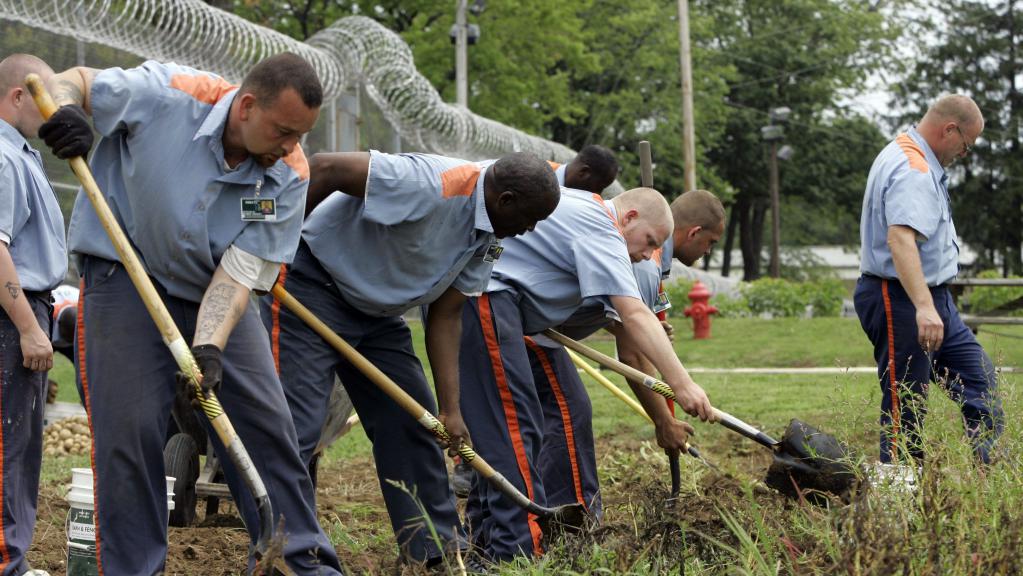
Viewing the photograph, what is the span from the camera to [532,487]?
4848 mm

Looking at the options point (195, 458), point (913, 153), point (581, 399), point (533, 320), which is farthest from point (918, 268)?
point (195, 458)

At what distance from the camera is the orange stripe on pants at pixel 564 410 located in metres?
5.47

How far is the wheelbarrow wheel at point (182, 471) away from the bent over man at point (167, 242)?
1894 mm

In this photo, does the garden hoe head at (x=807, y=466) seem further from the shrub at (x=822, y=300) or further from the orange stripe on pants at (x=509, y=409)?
the shrub at (x=822, y=300)

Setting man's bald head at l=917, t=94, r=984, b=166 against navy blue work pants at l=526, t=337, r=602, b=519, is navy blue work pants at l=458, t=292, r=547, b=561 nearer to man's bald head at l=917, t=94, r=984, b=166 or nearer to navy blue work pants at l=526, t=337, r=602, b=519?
navy blue work pants at l=526, t=337, r=602, b=519

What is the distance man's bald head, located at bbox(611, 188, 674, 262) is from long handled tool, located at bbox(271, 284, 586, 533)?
1.09m

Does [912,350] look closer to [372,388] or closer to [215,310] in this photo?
[372,388]

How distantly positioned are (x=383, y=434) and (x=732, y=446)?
13.4 ft

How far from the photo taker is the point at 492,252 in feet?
15.0

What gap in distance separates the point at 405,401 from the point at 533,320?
2.84 feet

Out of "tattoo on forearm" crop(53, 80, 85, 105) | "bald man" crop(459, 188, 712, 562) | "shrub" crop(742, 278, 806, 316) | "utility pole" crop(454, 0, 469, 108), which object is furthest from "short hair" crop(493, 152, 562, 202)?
"shrub" crop(742, 278, 806, 316)

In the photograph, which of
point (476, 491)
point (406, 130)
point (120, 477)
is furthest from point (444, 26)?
point (120, 477)

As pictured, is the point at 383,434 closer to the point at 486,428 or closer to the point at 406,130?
the point at 486,428

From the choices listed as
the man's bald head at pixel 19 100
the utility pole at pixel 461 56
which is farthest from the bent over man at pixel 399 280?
the utility pole at pixel 461 56
